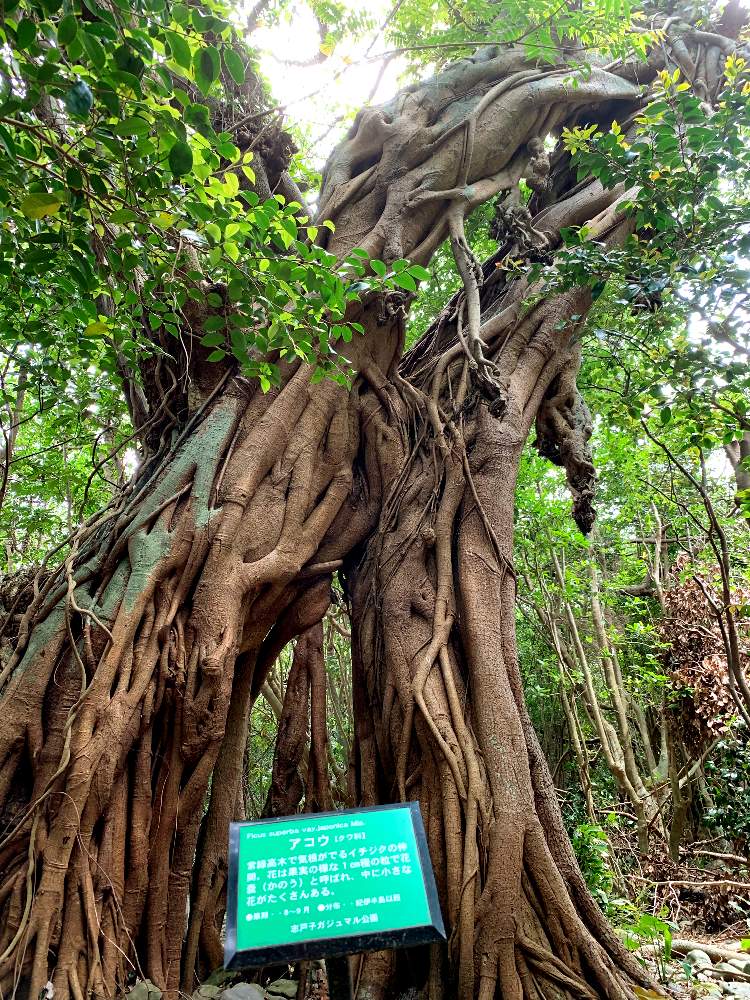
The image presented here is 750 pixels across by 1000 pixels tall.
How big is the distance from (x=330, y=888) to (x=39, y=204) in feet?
6.73

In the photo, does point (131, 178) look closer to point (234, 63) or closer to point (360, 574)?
point (234, 63)

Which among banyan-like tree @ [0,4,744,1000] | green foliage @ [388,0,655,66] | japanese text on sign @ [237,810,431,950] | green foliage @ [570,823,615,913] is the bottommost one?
green foliage @ [570,823,615,913]

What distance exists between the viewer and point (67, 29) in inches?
52.6

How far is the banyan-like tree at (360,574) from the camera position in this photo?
7.38 feet

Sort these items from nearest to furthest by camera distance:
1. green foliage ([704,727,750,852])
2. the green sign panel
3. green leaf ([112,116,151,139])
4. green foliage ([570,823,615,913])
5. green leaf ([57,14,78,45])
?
green leaf ([57,14,78,45]) → green leaf ([112,116,151,139]) → the green sign panel → green foliage ([570,823,615,913]) → green foliage ([704,727,750,852])

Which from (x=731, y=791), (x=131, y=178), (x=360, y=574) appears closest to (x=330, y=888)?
(x=360, y=574)

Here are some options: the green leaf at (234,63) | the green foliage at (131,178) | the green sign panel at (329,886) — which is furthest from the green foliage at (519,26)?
the green sign panel at (329,886)

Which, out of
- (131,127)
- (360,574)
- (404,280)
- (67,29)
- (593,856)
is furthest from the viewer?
(593,856)

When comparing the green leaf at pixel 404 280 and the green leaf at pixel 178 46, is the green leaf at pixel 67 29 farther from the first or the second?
the green leaf at pixel 404 280

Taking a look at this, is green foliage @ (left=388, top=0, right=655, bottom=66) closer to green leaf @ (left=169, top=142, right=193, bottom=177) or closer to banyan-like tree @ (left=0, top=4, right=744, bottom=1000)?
banyan-like tree @ (left=0, top=4, right=744, bottom=1000)

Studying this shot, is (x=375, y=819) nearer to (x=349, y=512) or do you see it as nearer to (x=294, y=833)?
(x=294, y=833)

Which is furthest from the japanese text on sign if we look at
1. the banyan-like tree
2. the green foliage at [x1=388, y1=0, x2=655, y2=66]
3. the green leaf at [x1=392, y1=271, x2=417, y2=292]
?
the green foliage at [x1=388, y1=0, x2=655, y2=66]

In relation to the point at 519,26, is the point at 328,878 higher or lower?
lower

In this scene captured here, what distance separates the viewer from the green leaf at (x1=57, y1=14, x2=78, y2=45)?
1325 millimetres
